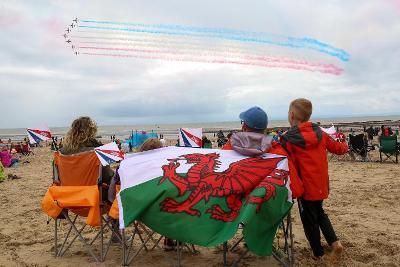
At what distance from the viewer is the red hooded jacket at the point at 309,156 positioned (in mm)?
3912

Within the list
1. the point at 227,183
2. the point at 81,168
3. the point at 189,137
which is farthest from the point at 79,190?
the point at 189,137

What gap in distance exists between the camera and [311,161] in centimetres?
391

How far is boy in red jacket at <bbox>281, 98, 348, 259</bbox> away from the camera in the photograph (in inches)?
154

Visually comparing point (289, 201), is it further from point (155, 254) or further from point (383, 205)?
point (383, 205)

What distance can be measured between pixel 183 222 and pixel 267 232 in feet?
2.46

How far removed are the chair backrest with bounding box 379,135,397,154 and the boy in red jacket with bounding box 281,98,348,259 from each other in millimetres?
11159

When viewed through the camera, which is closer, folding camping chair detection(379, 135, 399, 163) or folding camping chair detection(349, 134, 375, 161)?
folding camping chair detection(379, 135, 399, 163)

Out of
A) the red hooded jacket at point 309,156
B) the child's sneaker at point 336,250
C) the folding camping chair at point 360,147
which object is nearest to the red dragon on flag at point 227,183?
the red hooded jacket at point 309,156

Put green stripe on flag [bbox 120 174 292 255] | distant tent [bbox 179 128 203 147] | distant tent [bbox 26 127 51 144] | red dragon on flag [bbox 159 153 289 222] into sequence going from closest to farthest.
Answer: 1. green stripe on flag [bbox 120 174 292 255]
2. red dragon on flag [bbox 159 153 289 222]
3. distant tent [bbox 179 128 203 147]
4. distant tent [bbox 26 127 51 144]

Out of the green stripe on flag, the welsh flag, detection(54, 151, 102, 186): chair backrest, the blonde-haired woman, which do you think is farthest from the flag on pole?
the green stripe on flag

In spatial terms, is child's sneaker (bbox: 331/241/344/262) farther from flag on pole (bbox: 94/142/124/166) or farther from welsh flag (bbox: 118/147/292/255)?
flag on pole (bbox: 94/142/124/166)

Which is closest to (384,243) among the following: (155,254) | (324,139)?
(324,139)

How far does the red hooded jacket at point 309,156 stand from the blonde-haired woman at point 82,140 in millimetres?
2093

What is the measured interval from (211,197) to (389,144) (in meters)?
12.3
